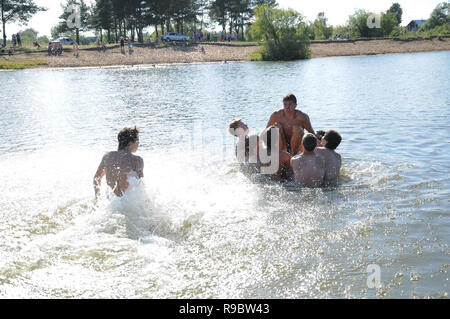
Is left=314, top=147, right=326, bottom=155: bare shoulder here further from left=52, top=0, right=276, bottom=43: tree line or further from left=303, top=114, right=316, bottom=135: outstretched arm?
left=52, top=0, right=276, bottom=43: tree line

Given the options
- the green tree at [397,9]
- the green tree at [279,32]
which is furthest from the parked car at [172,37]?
the green tree at [397,9]

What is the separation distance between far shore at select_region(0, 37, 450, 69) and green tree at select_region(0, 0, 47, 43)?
1124 centimetres

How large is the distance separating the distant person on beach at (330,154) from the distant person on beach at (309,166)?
0.12m

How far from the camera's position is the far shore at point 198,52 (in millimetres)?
49344

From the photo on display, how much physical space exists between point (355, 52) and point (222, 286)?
5897 cm

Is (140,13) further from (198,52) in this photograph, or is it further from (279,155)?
(279,155)

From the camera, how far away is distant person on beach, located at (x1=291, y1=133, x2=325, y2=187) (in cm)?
743

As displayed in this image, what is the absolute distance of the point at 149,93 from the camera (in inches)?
934

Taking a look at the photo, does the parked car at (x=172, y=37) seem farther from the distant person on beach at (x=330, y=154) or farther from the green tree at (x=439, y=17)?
the distant person on beach at (x=330, y=154)

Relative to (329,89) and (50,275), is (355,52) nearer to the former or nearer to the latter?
(329,89)

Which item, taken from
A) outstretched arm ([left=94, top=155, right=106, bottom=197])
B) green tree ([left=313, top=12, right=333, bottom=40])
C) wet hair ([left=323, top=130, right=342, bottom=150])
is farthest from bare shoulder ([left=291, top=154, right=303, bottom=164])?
green tree ([left=313, top=12, right=333, bottom=40])

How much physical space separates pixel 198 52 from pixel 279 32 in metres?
10.5

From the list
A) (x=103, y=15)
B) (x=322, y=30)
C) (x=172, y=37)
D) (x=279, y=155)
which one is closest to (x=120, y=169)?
(x=279, y=155)

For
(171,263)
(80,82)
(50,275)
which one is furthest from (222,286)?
(80,82)
